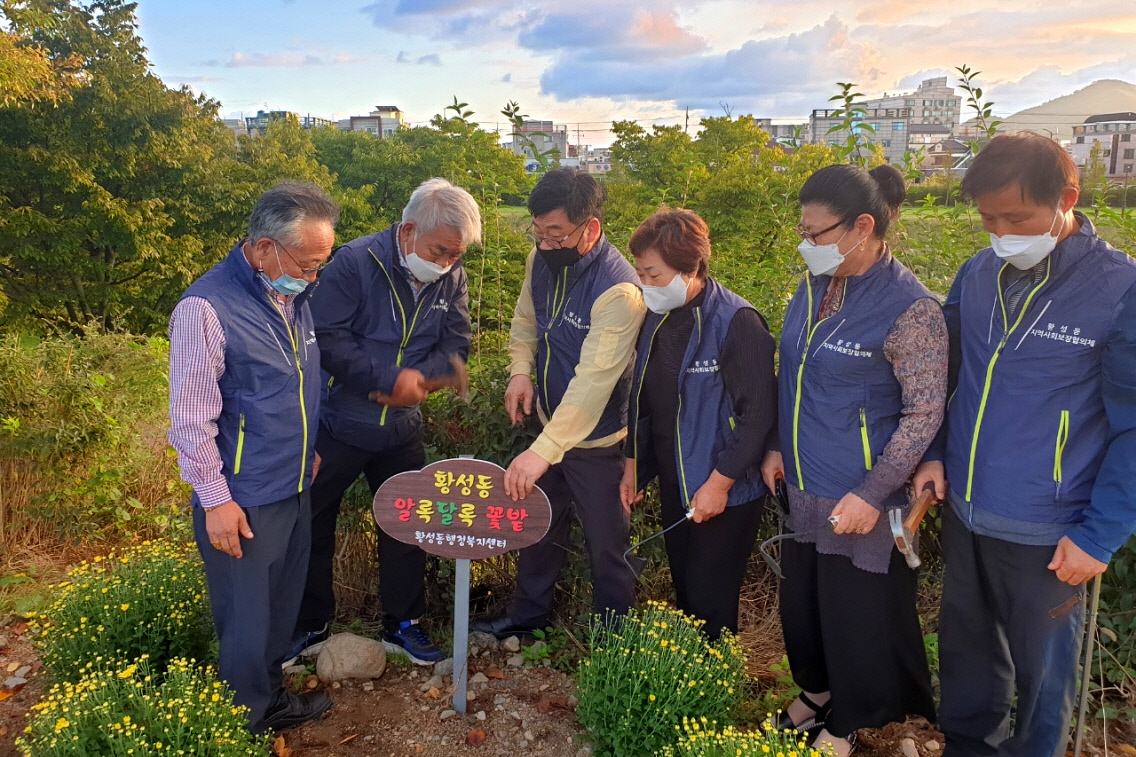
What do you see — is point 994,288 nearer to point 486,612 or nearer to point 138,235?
point 486,612

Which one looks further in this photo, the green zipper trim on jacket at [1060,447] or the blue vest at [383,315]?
the blue vest at [383,315]

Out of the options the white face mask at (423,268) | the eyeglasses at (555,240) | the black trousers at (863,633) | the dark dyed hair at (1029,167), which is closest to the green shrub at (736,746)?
the black trousers at (863,633)

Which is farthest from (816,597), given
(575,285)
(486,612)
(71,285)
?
(71,285)

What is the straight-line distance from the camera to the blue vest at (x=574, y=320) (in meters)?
3.13

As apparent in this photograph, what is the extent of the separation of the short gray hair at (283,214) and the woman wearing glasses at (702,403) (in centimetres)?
113

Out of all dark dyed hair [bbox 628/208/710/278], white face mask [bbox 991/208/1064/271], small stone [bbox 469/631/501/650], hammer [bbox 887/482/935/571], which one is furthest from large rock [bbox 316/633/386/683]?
white face mask [bbox 991/208/1064/271]

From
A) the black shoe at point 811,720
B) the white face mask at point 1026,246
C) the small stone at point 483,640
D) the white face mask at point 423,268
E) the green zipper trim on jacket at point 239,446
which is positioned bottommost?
the small stone at point 483,640

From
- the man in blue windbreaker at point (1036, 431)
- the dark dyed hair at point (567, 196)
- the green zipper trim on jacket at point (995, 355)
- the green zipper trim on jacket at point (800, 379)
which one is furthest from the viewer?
the dark dyed hair at point (567, 196)

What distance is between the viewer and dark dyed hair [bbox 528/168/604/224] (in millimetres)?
3059

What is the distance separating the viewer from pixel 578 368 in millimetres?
2998

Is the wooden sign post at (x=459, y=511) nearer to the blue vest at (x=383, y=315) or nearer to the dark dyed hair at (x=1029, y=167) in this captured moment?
the blue vest at (x=383, y=315)

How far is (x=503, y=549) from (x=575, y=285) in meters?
1.08

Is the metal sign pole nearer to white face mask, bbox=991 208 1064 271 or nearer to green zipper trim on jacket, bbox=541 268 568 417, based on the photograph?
green zipper trim on jacket, bbox=541 268 568 417

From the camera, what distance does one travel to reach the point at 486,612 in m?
4.03
